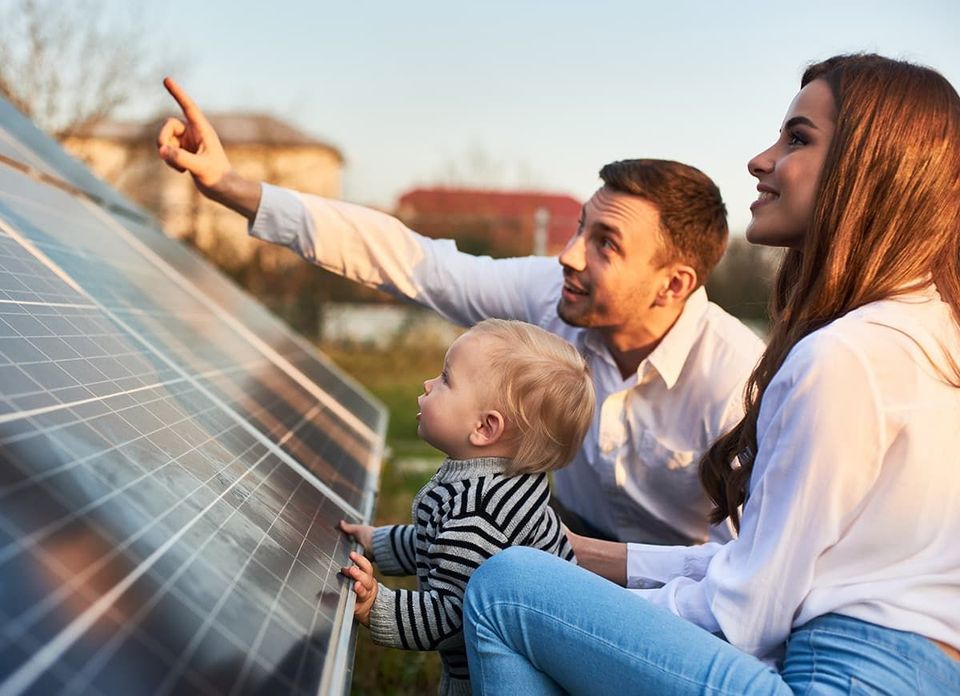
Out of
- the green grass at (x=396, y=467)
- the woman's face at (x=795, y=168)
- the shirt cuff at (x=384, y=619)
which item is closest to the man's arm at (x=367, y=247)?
the green grass at (x=396, y=467)

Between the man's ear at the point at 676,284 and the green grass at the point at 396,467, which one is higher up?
the man's ear at the point at 676,284

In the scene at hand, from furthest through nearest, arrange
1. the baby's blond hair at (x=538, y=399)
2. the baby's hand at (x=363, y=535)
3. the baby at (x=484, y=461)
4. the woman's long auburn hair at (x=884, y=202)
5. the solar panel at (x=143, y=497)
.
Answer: the baby's hand at (x=363, y=535), the baby's blond hair at (x=538, y=399), the baby at (x=484, y=461), the woman's long auburn hair at (x=884, y=202), the solar panel at (x=143, y=497)

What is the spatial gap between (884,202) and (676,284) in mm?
1560

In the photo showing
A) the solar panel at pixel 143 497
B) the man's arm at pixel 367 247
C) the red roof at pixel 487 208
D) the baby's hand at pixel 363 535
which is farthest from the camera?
the red roof at pixel 487 208

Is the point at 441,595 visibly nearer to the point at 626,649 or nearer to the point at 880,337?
the point at 626,649

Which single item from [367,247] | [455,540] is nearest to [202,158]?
[367,247]

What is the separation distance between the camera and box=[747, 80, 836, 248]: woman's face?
235cm

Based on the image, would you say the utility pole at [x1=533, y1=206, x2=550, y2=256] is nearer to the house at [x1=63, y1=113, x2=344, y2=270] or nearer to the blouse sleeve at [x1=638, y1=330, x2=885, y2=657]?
the house at [x1=63, y1=113, x2=344, y2=270]

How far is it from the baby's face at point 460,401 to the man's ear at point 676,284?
138 centimetres

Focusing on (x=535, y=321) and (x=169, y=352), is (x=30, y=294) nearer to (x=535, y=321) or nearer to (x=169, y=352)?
(x=169, y=352)

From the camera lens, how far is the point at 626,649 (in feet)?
6.42

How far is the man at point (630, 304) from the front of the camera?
3.53 meters

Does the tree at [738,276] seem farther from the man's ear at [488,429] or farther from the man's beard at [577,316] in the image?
the man's ear at [488,429]

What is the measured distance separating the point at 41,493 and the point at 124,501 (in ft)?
0.55
